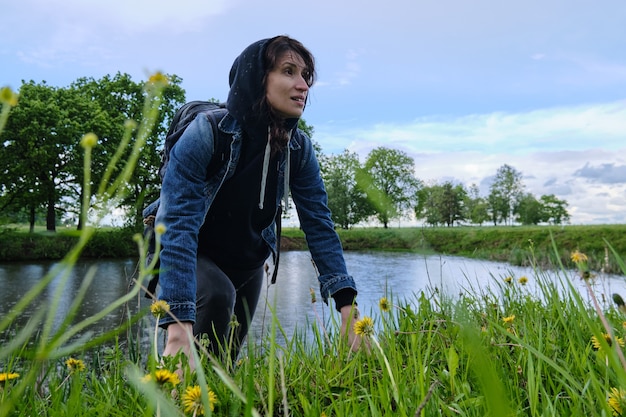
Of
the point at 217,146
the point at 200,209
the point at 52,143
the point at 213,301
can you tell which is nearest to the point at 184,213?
the point at 200,209

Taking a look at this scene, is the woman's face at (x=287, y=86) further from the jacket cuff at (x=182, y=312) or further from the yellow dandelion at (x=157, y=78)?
the yellow dandelion at (x=157, y=78)

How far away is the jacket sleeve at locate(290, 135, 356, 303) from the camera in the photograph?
252 cm

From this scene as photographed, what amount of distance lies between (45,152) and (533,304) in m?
23.3

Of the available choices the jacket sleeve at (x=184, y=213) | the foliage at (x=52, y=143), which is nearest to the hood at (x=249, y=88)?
the jacket sleeve at (x=184, y=213)

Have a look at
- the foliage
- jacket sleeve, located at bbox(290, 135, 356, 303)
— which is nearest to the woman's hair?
jacket sleeve, located at bbox(290, 135, 356, 303)

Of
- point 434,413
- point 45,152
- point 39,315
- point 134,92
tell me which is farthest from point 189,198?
point 134,92

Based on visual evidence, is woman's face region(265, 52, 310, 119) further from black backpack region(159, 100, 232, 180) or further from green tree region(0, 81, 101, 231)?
green tree region(0, 81, 101, 231)

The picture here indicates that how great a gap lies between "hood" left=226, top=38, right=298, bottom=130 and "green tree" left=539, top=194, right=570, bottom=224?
61299 millimetres

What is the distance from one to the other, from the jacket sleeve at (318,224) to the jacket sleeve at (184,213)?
570mm

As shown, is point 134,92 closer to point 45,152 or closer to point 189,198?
point 45,152

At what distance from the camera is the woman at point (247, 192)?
7.03 ft

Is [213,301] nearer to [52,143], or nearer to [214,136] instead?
[214,136]

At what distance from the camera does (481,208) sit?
5553 centimetres

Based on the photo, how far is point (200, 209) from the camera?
2.19m
